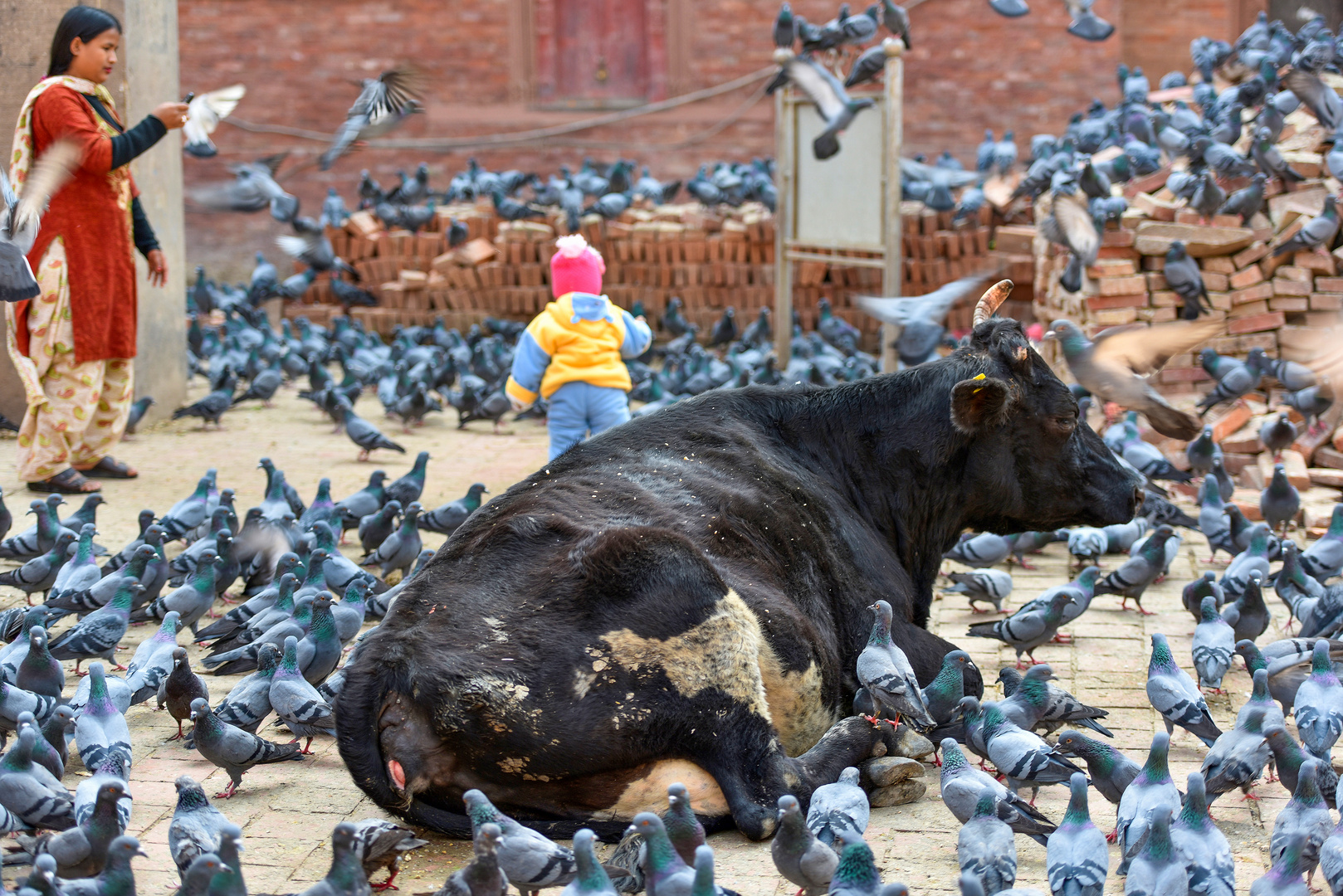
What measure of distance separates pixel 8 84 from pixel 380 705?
291 inches

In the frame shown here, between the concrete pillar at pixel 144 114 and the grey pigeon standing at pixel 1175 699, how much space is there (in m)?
8.04

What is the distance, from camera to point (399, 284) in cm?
1565

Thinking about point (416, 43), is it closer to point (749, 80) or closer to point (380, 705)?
point (749, 80)

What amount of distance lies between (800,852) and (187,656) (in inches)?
110

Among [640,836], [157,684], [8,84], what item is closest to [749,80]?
[8,84]

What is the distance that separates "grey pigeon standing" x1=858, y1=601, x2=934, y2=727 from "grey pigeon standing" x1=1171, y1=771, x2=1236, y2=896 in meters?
0.91

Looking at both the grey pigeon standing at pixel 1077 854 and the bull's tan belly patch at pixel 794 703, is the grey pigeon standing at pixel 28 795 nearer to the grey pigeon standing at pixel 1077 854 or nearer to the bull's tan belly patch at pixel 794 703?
the bull's tan belly patch at pixel 794 703

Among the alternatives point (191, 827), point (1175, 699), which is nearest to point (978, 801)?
point (1175, 699)

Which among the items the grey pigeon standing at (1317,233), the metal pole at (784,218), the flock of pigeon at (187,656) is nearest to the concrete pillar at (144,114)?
the flock of pigeon at (187,656)

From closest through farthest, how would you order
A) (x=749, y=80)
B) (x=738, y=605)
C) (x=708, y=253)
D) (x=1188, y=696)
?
(x=738, y=605) < (x=1188, y=696) < (x=708, y=253) < (x=749, y=80)

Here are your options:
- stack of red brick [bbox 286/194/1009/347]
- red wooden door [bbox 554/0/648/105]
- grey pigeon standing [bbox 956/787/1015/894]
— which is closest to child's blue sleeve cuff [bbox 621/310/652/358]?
→ grey pigeon standing [bbox 956/787/1015/894]

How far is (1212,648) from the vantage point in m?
5.38

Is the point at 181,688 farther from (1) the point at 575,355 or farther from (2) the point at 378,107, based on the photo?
(2) the point at 378,107

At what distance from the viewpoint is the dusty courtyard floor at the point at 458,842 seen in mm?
3936
